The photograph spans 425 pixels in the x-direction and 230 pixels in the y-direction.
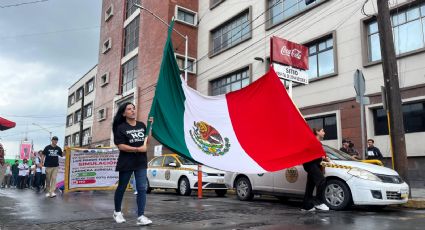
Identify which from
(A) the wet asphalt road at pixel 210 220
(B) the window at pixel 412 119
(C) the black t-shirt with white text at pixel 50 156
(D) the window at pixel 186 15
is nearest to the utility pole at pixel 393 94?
(A) the wet asphalt road at pixel 210 220

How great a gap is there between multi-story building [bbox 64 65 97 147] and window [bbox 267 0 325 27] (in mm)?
27146

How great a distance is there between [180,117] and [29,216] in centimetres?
317

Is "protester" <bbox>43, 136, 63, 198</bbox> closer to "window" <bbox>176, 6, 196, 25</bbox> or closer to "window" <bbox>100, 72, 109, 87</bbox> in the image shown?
"window" <bbox>176, 6, 196, 25</bbox>

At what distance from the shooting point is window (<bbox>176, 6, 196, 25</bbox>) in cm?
2975

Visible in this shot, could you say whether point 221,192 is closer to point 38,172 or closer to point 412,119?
point 412,119

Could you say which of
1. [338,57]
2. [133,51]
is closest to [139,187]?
[338,57]

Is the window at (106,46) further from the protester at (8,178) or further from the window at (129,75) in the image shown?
the protester at (8,178)

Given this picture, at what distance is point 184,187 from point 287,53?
5.50 metres

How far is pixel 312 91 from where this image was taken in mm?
18797

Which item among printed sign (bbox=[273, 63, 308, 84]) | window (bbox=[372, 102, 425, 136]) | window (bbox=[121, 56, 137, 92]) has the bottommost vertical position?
window (bbox=[372, 102, 425, 136])

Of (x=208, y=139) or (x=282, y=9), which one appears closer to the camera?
(x=208, y=139)

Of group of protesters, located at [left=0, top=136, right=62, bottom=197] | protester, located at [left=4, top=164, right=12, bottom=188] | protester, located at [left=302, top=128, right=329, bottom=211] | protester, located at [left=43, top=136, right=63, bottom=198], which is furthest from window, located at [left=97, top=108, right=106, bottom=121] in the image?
protester, located at [left=302, top=128, right=329, bottom=211]

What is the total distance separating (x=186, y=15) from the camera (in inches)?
1191

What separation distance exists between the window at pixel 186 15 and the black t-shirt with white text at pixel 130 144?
24.6m
